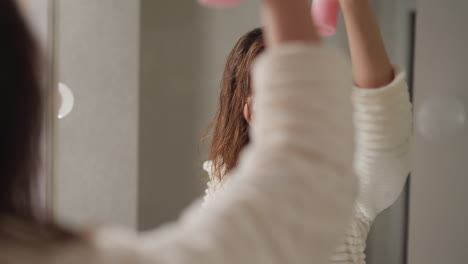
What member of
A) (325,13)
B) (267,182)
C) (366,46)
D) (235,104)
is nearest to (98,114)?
(235,104)

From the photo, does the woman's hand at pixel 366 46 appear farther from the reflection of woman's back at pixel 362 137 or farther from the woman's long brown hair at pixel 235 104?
the woman's long brown hair at pixel 235 104

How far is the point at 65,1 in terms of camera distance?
112 cm

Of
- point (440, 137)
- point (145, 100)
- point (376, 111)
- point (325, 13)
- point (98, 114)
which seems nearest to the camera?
point (376, 111)

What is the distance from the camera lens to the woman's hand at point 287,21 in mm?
210

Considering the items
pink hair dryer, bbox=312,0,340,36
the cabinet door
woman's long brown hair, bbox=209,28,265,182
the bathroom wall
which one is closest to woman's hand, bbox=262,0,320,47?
pink hair dryer, bbox=312,0,340,36

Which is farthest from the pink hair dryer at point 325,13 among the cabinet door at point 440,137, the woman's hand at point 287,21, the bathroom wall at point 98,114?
the bathroom wall at point 98,114

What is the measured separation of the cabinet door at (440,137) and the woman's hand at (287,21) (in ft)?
2.81

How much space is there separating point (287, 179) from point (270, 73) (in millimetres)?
46

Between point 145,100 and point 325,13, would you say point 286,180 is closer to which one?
point 325,13

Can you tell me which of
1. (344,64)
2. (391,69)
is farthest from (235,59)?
(344,64)

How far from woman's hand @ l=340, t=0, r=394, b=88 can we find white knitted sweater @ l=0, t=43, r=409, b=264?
0.46 ft

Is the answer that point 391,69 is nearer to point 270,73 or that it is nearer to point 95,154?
point 270,73

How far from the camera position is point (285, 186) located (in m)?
0.19

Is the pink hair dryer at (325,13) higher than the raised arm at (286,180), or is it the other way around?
the raised arm at (286,180)
